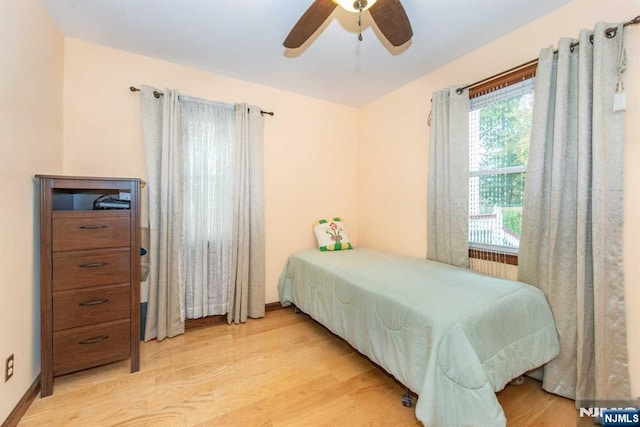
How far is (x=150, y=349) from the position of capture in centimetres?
208

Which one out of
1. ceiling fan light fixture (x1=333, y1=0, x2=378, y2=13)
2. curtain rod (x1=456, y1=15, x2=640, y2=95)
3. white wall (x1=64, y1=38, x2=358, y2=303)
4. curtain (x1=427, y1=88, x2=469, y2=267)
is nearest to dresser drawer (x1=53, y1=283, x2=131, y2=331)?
white wall (x1=64, y1=38, x2=358, y2=303)

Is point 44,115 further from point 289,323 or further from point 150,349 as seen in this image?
point 289,323

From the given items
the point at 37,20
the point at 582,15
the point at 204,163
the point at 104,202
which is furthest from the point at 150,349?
the point at 582,15

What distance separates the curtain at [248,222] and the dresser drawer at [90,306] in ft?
3.05

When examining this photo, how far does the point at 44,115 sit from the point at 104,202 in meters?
0.63

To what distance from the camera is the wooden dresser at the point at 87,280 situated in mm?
1531

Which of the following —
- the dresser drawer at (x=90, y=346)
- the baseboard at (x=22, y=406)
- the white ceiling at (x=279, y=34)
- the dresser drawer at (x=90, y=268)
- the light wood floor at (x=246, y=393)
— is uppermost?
the white ceiling at (x=279, y=34)

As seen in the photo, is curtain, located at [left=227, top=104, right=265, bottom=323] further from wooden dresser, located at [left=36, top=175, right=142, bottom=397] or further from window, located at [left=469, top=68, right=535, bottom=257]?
window, located at [left=469, top=68, right=535, bottom=257]

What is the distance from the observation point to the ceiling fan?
1.27m

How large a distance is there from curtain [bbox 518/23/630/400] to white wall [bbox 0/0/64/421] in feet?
9.64

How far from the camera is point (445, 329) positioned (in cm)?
123

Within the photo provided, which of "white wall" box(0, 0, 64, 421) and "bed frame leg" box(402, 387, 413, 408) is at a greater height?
"white wall" box(0, 0, 64, 421)

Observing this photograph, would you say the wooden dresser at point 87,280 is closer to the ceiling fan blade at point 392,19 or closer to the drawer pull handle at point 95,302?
the drawer pull handle at point 95,302

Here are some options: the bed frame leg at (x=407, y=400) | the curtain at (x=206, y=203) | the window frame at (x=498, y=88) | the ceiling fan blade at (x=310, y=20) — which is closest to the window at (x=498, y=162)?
the window frame at (x=498, y=88)
